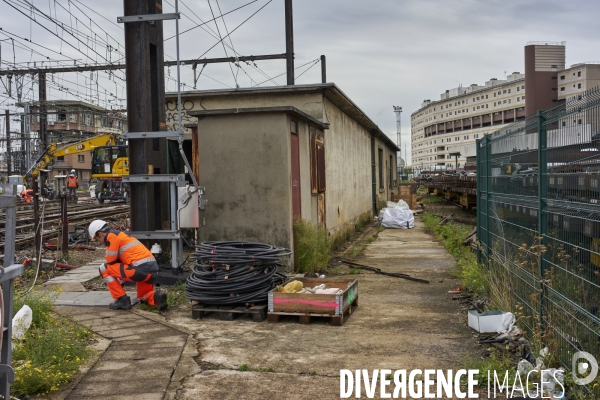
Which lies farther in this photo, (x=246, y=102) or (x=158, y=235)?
(x=246, y=102)

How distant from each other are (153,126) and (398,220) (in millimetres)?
12429

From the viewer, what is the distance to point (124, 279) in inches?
313

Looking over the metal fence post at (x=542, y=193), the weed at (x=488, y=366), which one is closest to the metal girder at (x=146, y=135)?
the metal fence post at (x=542, y=193)

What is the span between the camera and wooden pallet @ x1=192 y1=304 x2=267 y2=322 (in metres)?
7.48

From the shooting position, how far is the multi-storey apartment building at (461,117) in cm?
9819

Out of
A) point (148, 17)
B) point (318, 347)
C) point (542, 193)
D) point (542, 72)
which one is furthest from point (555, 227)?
point (542, 72)

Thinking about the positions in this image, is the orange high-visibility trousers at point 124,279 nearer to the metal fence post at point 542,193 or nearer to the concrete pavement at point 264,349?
the concrete pavement at point 264,349

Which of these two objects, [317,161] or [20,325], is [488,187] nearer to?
[317,161]

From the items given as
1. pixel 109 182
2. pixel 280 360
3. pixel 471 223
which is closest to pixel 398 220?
pixel 471 223

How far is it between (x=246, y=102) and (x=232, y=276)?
7.10 metres

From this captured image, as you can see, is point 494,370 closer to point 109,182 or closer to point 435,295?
point 435,295

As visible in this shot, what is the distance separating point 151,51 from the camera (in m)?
10.3

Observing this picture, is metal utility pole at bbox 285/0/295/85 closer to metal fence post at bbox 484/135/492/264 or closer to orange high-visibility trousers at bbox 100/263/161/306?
metal fence post at bbox 484/135/492/264

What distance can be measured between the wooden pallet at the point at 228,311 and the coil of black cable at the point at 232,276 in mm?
74
